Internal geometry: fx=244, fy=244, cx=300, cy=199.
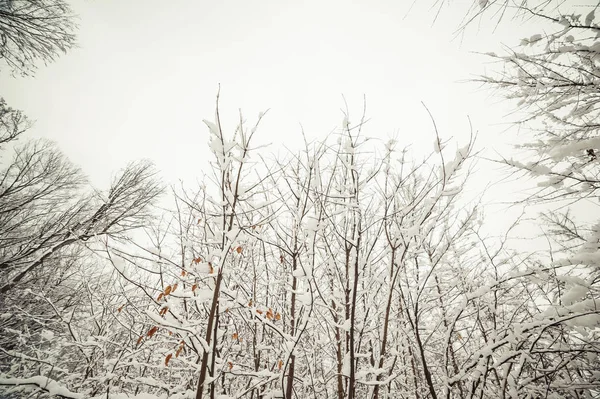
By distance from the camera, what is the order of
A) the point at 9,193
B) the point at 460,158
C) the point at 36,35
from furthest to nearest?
the point at 9,193, the point at 36,35, the point at 460,158

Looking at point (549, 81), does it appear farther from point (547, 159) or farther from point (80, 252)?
point (80, 252)

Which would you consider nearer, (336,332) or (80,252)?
(336,332)

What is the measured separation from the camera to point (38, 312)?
811 cm

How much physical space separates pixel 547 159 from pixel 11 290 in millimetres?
11264

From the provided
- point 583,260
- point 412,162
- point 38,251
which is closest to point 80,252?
point 38,251

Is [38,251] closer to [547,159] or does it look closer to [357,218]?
[357,218]

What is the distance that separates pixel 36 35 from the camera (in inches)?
193

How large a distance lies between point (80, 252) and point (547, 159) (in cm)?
1277

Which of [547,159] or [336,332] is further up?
[547,159]

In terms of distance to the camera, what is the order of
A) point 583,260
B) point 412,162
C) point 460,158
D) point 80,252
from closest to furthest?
point 583,260
point 460,158
point 412,162
point 80,252

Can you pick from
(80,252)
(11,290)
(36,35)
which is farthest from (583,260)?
(80,252)

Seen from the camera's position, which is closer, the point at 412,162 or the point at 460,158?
the point at 460,158

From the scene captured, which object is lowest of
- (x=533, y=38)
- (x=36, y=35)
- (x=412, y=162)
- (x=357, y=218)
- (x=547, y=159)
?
(x=357, y=218)

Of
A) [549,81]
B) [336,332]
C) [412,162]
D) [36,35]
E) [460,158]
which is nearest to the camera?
[460,158]
